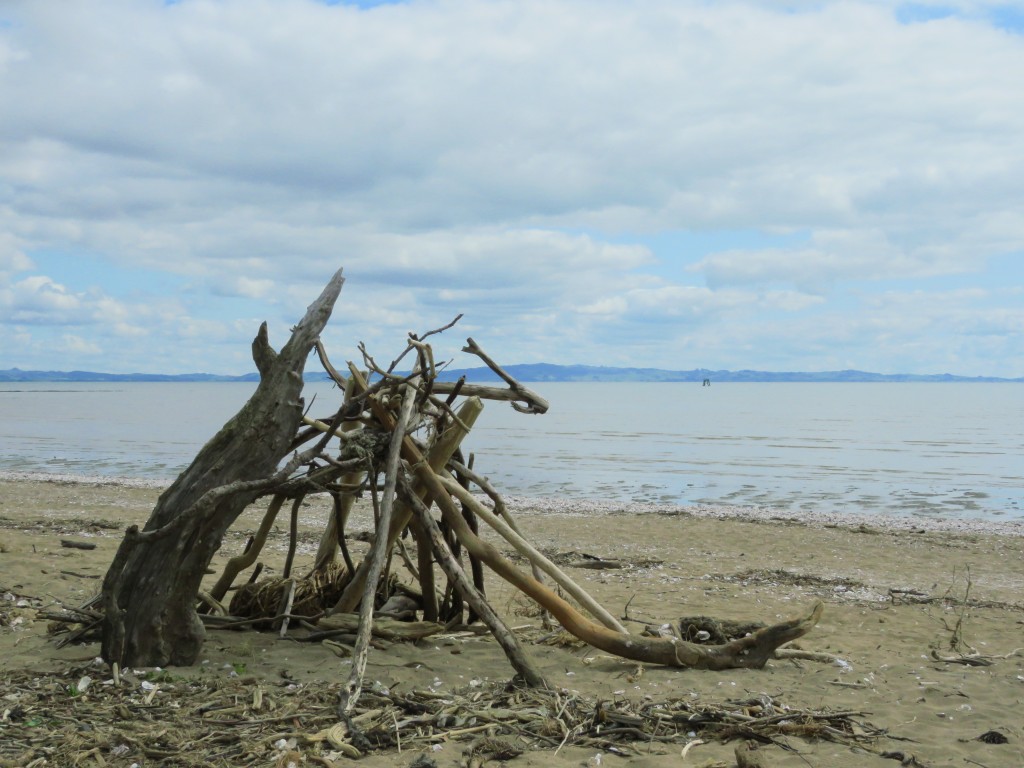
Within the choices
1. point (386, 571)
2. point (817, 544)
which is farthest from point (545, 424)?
point (386, 571)

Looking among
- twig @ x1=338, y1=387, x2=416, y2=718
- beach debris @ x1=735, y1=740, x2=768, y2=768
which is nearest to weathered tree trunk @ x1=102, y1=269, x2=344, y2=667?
twig @ x1=338, y1=387, x2=416, y2=718

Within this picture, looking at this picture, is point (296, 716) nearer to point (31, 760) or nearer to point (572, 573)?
point (31, 760)

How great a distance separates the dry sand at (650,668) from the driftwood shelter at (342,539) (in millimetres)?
214

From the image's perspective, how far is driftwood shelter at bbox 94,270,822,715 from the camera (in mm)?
5344

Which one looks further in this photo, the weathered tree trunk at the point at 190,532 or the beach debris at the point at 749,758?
the weathered tree trunk at the point at 190,532

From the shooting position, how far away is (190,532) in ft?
17.2

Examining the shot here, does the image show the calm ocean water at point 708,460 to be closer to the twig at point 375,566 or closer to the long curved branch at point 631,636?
the long curved branch at point 631,636

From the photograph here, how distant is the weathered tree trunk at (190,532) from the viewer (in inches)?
209

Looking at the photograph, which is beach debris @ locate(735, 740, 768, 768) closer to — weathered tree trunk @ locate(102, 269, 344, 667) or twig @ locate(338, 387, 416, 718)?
twig @ locate(338, 387, 416, 718)

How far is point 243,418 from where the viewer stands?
543 centimetres

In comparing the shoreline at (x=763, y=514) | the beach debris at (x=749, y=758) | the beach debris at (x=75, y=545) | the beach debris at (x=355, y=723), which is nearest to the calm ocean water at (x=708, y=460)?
the shoreline at (x=763, y=514)

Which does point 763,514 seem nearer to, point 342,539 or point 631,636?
point 631,636

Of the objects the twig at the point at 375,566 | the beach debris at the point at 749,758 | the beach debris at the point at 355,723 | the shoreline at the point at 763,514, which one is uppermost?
the twig at the point at 375,566

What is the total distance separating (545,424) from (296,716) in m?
49.9
